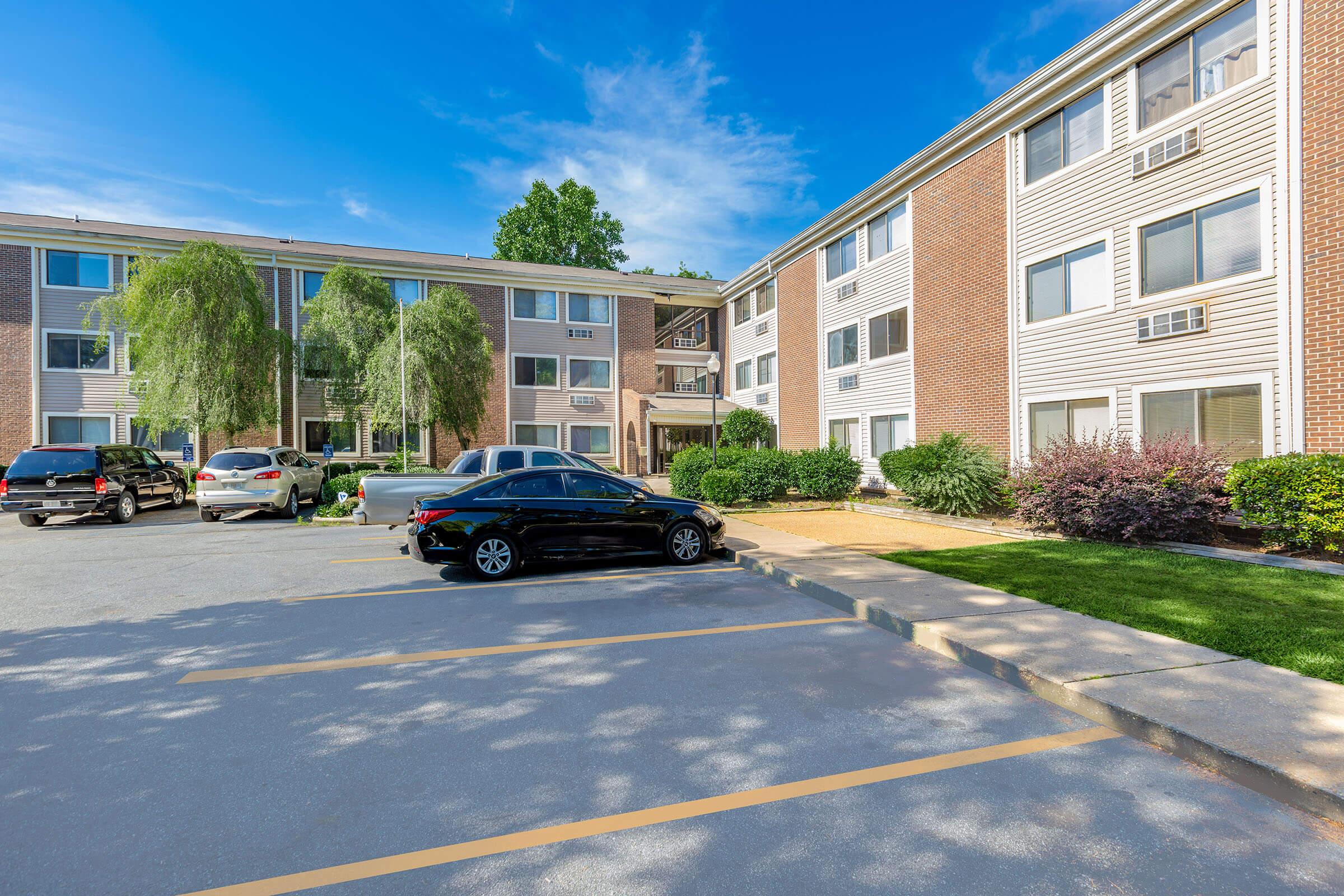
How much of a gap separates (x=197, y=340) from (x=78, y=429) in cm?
952

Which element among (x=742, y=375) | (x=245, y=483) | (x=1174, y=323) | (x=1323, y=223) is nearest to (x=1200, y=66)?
(x=1323, y=223)

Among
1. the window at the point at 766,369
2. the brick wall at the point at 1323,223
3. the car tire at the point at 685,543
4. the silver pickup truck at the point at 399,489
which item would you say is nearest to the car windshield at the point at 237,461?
the silver pickup truck at the point at 399,489

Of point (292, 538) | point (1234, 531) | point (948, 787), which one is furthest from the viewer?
point (292, 538)

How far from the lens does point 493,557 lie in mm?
8281

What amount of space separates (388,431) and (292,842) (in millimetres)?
24176

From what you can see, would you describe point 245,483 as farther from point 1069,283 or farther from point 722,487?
point 1069,283

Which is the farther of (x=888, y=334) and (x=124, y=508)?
(x=888, y=334)

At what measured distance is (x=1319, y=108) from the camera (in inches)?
380

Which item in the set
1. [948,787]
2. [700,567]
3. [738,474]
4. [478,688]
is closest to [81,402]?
[738,474]

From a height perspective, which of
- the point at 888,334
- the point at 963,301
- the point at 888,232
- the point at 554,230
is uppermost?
the point at 554,230

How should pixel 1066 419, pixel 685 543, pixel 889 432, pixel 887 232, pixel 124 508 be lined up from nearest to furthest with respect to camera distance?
pixel 685 543 < pixel 1066 419 < pixel 124 508 < pixel 889 432 < pixel 887 232

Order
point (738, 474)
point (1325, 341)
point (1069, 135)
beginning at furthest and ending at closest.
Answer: point (738, 474), point (1069, 135), point (1325, 341)

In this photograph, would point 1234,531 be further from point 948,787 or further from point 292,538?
point 292,538

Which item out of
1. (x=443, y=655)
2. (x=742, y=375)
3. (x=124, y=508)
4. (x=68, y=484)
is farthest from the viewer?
(x=742, y=375)
